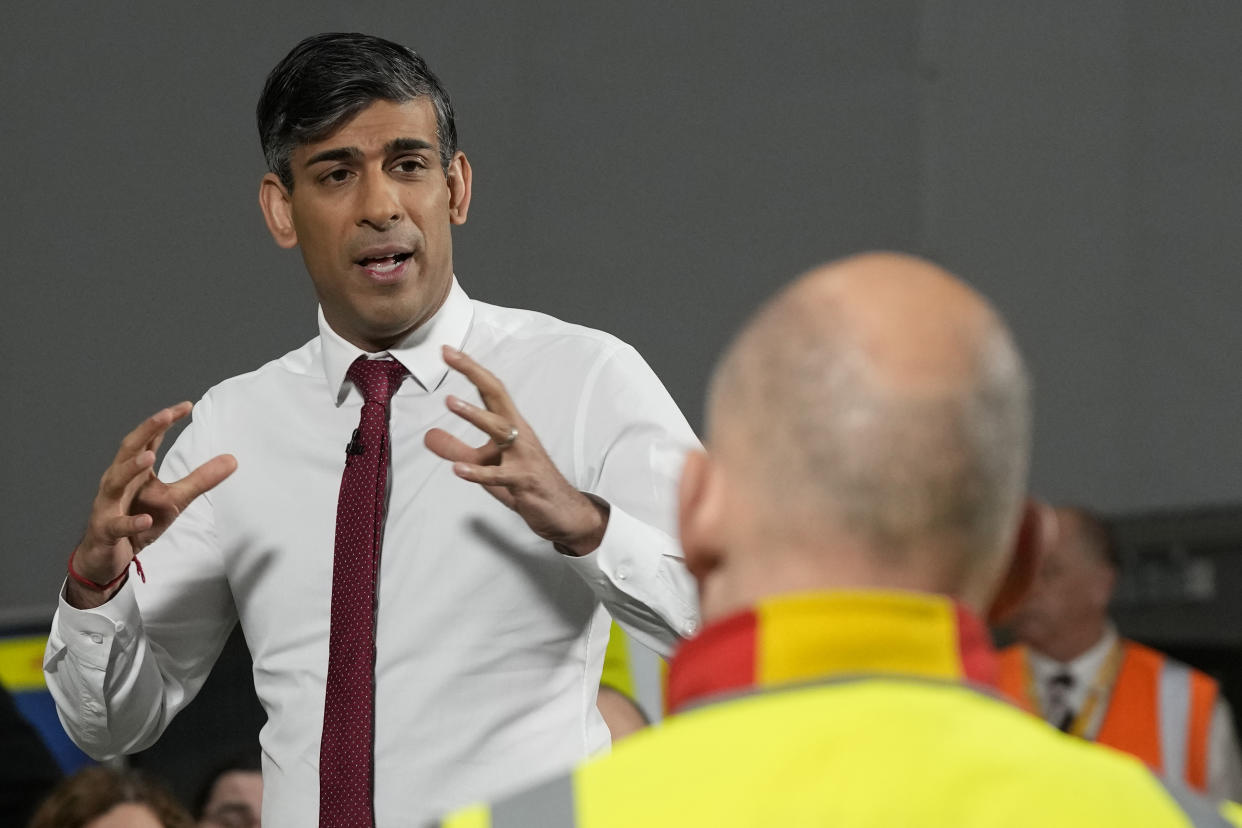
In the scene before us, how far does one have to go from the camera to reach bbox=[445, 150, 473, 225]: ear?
Result: 208 cm

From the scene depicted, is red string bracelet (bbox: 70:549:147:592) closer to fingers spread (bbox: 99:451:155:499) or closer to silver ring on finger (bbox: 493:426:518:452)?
fingers spread (bbox: 99:451:155:499)

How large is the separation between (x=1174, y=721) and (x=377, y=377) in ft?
6.59

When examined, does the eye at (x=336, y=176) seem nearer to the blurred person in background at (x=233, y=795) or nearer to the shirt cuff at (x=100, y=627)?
the shirt cuff at (x=100, y=627)

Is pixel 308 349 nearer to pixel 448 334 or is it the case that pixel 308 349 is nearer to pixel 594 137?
pixel 448 334

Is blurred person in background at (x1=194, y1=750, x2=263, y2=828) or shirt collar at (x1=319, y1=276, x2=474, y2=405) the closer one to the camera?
shirt collar at (x1=319, y1=276, x2=474, y2=405)

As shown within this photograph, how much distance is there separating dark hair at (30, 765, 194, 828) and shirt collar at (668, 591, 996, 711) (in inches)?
93.6

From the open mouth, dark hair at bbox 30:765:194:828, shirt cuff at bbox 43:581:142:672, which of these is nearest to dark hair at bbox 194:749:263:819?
dark hair at bbox 30:765:194:828

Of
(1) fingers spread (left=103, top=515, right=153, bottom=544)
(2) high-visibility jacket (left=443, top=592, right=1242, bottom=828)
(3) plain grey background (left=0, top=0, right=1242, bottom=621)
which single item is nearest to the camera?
(2) high-visibility jacket (left=443, top=592, right=1242, bottom=828)

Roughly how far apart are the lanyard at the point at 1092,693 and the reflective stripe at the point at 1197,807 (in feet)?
8.76

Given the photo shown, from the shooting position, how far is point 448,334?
202 cm

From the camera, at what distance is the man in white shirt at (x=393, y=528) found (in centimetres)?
187

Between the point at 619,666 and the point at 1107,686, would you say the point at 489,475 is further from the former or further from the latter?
the point at 1107,686

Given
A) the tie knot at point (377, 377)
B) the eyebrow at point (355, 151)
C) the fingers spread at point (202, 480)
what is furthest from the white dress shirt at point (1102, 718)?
the fingers spread at point (202, 480)

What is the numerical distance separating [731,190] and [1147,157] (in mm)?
1153
